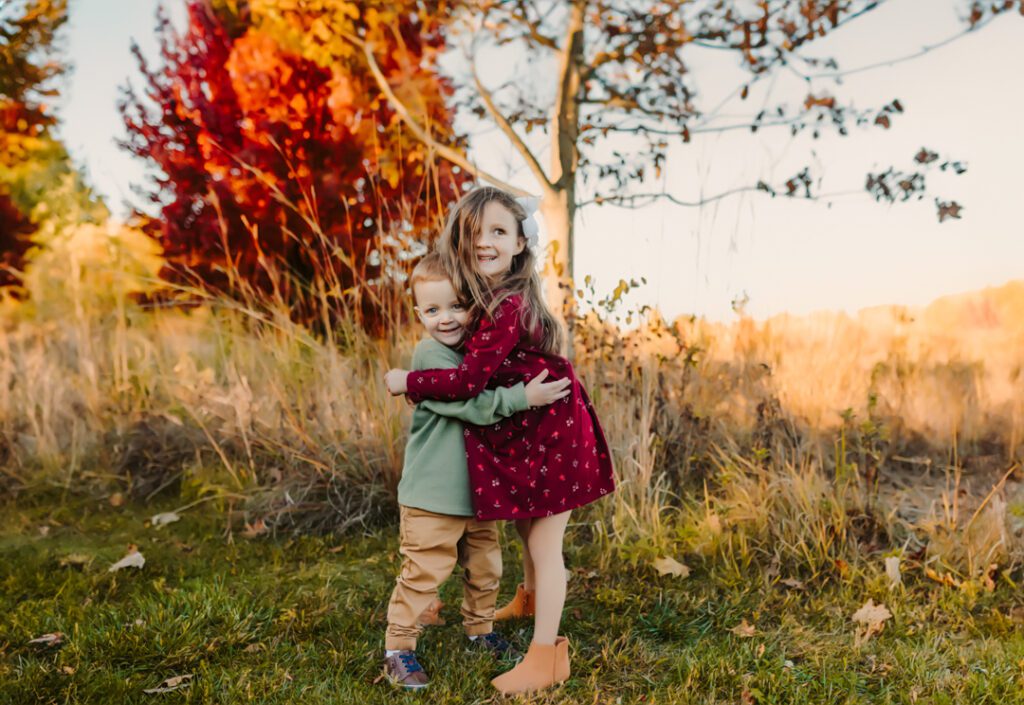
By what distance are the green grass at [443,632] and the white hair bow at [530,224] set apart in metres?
1.45

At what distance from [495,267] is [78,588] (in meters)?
2.41

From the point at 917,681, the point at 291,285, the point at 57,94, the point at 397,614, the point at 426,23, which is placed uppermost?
the point at 57,94

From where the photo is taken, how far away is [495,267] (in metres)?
2.78

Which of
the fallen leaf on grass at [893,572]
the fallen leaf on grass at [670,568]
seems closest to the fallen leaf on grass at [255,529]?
the fallen leaf on grass at [670,568]

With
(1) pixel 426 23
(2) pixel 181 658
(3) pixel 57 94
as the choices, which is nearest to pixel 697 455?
(2) pixel 181 658

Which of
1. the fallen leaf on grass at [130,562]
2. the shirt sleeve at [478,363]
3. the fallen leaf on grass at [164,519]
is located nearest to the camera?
the shirt sleeve at [478,363]

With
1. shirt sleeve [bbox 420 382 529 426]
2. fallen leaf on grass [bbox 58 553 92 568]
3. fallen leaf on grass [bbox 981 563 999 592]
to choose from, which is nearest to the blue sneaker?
shirt sleeve [bbox 420 382 529 426]

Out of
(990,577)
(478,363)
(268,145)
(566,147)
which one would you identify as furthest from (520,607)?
(268,145)

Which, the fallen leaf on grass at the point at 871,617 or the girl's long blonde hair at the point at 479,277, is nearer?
the girl's long blonde hair at the point at 479,277

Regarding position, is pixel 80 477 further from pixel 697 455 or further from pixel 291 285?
pixel 697 455

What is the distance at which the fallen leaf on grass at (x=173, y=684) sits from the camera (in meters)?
2.78

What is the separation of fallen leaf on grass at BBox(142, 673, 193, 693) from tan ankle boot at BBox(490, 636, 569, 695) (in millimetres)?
1009

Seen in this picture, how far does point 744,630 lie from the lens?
334 cm

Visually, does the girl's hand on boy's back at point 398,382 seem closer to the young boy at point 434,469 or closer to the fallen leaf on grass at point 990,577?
the young boy at point 434,469
